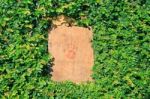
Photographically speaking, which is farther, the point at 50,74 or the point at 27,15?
the point at 50,74

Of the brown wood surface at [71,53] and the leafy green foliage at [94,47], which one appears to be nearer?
the leafy green foliage at [94,47]

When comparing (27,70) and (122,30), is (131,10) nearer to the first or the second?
(122,30)

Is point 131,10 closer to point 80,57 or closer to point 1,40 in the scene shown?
point 80,57

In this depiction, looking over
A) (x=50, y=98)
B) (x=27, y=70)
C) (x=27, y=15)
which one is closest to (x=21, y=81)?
(x=27, y=70)

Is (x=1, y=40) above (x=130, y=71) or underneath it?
above

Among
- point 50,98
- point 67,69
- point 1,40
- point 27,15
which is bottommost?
point 50,98

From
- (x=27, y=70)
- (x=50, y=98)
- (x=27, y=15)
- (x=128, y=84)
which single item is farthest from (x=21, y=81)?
(x=128, y=84)

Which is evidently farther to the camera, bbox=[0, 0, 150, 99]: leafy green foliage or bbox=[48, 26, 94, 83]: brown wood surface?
bbox=[48, 26, 94, 83]: brown wood surface
